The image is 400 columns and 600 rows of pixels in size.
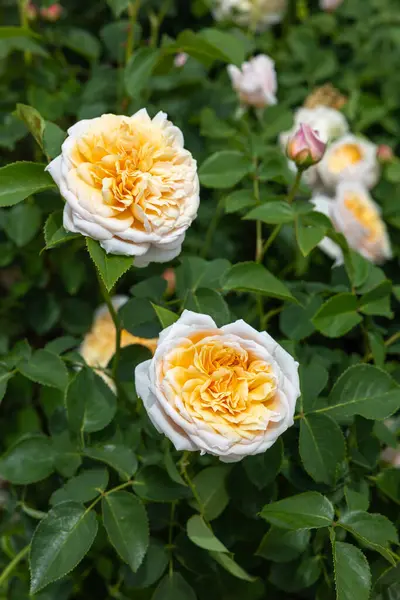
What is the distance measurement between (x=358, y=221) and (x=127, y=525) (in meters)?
0.70

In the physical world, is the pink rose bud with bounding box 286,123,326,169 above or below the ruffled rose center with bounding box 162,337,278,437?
above

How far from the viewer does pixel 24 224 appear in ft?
3.60

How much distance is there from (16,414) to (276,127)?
0.68 meters

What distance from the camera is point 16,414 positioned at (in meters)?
1.14

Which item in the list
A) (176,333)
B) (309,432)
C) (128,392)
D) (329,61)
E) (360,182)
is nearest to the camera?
(176,333)

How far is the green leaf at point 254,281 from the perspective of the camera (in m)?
0.78

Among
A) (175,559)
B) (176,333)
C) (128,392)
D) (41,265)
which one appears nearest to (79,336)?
(41,265)

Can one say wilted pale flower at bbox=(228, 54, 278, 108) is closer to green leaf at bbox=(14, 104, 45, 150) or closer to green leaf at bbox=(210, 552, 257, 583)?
green leaf at bbox=(14, 104, 45, 150)

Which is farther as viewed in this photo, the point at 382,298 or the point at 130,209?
the point at 382,298

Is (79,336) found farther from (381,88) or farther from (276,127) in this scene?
(381,88)

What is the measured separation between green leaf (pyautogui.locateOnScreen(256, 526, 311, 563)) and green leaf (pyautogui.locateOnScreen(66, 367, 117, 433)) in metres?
0.24

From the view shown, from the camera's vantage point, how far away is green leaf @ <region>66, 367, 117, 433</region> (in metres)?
0.81

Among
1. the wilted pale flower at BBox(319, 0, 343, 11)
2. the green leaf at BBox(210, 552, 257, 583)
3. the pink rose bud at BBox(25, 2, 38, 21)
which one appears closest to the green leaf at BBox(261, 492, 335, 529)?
the green leaf at BBox(210, 552, 257, 583)

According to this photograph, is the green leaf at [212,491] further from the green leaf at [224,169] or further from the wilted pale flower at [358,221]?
the wilted pale flower at [358,221]
